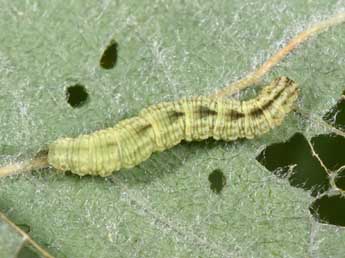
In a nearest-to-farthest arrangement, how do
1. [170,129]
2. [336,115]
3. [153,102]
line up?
[170,129]
[153,102]
[336,115]

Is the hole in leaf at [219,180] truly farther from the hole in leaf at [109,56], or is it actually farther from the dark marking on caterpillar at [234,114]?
the hole in leaf at [109,56]

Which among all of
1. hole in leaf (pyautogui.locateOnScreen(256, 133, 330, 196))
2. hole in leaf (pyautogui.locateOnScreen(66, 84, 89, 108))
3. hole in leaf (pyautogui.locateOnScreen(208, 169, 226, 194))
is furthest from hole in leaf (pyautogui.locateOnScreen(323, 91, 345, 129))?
hole in leaf (pyautogui.locateOnScreen(66, 84, 89, 108))

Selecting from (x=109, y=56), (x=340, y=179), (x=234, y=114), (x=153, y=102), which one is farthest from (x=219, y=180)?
(x=109, y=56)

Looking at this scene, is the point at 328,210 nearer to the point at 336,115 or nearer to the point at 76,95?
the point at 336,115

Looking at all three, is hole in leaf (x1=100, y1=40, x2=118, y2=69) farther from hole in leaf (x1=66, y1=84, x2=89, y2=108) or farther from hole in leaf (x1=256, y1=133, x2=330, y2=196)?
hole in leaf (x1=256, y1=133, x2=330, y2=196)

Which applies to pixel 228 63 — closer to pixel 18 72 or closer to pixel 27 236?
pixel 18 72

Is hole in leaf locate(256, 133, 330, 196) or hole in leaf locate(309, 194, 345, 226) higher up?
hole in leaf locate(256, 133, 330, 196)
